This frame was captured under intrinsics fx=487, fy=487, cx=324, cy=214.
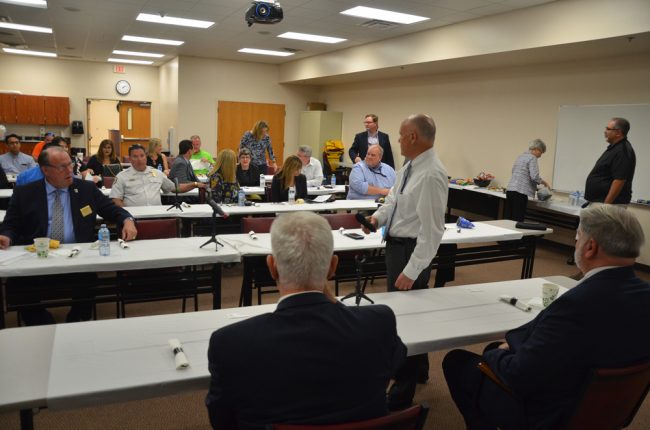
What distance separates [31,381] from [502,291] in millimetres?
2382

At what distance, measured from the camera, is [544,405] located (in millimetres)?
1744

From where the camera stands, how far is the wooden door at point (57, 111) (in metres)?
13.6

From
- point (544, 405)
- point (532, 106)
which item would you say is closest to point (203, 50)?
point (532, 106)

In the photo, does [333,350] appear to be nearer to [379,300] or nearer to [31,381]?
[31,381]

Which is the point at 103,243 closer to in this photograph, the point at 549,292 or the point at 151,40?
the point at 549,292

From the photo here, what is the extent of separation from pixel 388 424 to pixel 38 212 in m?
3.03

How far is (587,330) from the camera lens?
1.63 m

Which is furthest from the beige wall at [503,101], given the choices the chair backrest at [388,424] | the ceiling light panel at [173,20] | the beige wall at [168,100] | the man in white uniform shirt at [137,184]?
the chair backrest at [388,424]

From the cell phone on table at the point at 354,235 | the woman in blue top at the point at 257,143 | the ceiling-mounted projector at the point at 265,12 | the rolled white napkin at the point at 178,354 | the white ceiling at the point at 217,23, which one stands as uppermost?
the white ceiling at the point at 217,23

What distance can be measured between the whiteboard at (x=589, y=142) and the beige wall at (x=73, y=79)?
12.5m

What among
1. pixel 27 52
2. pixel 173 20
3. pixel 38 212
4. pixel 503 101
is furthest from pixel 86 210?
pixel 27 52

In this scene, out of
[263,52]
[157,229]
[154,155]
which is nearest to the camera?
[157,229]

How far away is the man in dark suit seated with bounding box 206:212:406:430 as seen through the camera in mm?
1284

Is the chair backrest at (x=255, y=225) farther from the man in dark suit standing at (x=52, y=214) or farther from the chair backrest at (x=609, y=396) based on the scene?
the chair backrest at (x=609, y=396)
